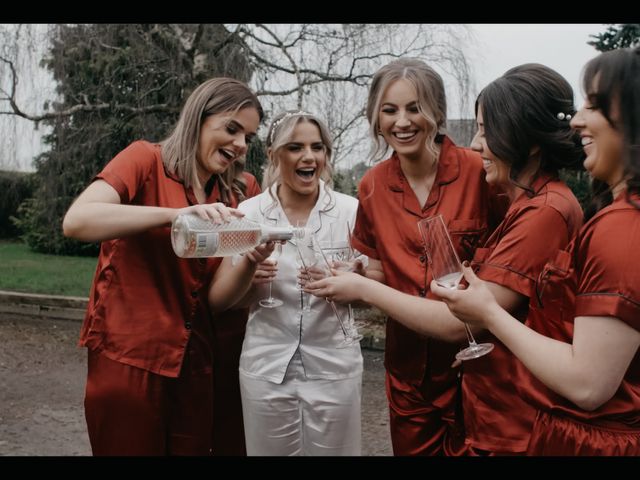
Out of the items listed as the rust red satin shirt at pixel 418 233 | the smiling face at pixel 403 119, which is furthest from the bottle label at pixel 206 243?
the smiling face at pixel 403 119

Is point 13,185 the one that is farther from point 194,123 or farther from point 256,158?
point 194,123

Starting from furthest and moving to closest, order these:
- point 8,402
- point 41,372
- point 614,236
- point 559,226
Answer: point 41,372 → point 8,402 → point 559,226 → point 614,236

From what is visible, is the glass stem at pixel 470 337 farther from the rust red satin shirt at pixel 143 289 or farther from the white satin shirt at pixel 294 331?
the rust red satin shirt at pixel 143 289

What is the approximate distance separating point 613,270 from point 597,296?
0.08m

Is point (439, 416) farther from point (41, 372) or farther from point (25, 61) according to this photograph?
point (25, 61)

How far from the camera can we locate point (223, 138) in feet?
9.87

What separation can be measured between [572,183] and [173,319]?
31.6ft

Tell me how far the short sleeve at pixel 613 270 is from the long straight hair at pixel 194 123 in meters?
1.81

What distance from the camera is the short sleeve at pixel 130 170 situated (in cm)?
275

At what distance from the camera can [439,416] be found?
9.27ft

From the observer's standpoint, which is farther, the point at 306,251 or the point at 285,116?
the point at 285,116

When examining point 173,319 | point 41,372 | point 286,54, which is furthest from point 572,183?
point 173,319

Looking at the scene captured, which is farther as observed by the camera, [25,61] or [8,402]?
[25,61]

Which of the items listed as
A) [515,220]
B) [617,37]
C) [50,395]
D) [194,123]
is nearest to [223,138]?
[194,123]
